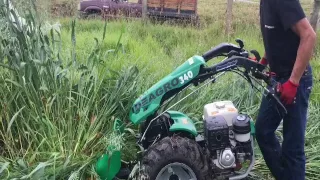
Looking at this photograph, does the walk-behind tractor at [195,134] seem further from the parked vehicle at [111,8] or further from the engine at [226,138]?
the parked vehicle at [111,8]

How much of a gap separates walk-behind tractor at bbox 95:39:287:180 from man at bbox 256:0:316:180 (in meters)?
0.13

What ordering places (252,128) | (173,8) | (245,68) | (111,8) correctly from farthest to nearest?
(173,8) → (111,8) → (252,128) → (245,68)

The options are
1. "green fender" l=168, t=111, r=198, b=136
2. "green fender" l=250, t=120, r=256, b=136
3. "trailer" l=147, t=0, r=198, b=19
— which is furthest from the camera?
"trailer" l=147, t=0, r=198, b=19

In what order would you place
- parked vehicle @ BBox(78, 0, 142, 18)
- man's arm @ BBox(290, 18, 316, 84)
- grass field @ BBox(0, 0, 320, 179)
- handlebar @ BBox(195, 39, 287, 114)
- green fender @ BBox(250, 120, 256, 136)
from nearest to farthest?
man's arm @ BBox(290, 18, 316, 84) < handlebar @ BBox(195, 39, 287, 114) < green fender @ BBox(250, 120, 256, 136) < grass field @ BBox(0, 0, 320, 179) < parked vehicle @ BBox(78, 0, 142, 18)

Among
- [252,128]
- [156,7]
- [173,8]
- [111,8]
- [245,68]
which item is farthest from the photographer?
[173,8]

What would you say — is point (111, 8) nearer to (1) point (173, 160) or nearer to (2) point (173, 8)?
(2) point (173, 8)

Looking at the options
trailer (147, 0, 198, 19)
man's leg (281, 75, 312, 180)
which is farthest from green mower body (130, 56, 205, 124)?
trailer (147, 0, 198, 19)

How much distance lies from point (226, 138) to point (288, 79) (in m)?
0.62

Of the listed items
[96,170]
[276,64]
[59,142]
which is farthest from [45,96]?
[276,64]

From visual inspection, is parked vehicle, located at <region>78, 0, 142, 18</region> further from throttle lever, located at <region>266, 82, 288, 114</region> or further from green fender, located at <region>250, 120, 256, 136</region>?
throttle lever, located at <region>266, 82, 288, 114</region>

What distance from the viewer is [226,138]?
346cm

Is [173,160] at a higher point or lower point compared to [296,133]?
lower

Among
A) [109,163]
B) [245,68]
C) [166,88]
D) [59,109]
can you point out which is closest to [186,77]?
[166,88]

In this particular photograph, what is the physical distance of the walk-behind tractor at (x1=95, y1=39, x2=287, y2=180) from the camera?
333cm
